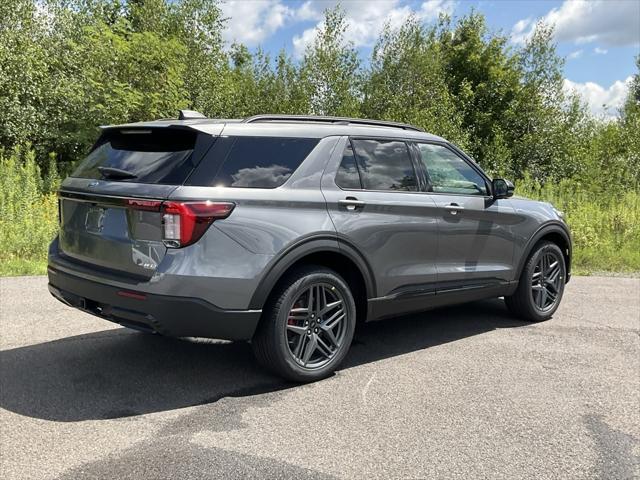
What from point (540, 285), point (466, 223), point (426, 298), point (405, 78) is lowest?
point (540, 285)

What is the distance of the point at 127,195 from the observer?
3.74 m

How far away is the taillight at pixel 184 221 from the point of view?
3.55 metres

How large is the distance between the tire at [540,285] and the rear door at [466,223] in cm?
34

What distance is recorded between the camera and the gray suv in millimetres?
3619

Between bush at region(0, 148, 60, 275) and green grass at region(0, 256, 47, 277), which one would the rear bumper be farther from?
bush at region(0, 148, 60, 275)

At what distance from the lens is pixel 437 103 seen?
23.7 m

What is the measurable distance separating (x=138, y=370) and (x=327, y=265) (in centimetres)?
160

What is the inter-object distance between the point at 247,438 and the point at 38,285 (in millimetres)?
4968

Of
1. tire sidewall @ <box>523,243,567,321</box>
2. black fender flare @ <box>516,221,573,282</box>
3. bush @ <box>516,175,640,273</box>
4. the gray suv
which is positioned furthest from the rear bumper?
bush @ <box>516,175,640,273</box>

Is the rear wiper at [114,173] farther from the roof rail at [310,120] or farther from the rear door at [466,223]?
the rear door at [466,223]

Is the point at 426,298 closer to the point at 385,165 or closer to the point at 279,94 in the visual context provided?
the point at 385,165

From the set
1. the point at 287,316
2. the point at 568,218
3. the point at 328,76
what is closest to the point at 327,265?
the point at 287,316

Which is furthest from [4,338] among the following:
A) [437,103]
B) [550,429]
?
[437,103]

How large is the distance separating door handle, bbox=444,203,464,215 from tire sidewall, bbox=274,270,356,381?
4.37 feet
